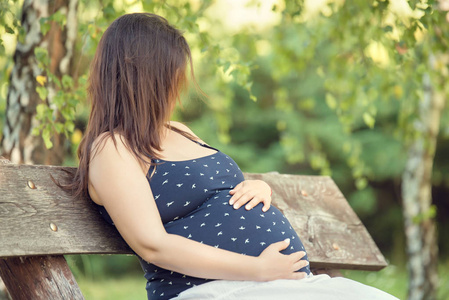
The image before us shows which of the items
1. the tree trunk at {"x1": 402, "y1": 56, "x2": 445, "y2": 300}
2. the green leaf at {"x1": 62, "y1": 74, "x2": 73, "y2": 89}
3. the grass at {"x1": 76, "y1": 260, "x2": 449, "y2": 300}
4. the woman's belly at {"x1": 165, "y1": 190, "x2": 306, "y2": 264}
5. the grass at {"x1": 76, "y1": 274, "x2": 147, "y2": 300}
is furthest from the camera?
the grass at {"x1": 76, "y1": 274, "x2": 147, "y2": 300}

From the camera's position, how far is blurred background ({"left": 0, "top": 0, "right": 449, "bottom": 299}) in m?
2.27

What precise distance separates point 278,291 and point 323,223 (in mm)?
756

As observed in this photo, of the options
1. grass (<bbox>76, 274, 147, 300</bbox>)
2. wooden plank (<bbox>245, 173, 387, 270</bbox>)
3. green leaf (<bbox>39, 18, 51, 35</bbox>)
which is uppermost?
green leaf (<bbox>39, 18, 51, 35</bbox>)

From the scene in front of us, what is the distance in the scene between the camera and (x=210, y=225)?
5.24 ft

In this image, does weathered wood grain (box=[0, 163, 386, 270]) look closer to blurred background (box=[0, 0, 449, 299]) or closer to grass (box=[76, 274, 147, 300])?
blurred background (box=[0, 0, 449, 299])

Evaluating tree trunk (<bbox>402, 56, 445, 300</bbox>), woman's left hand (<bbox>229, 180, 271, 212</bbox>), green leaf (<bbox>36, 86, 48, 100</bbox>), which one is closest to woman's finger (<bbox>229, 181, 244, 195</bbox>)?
woman's left hand (<bbox>229, 180, 271, 212</bbox>)

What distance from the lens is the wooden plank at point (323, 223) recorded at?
83.7 inches

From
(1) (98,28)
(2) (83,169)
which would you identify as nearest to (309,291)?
(2) (83,169)

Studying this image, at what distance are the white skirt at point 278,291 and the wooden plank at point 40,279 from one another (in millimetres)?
A: 303

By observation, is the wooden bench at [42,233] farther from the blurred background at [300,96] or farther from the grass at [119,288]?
the grass at [119,288]

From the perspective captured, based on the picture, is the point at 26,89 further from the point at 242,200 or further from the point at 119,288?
the point at 119,288

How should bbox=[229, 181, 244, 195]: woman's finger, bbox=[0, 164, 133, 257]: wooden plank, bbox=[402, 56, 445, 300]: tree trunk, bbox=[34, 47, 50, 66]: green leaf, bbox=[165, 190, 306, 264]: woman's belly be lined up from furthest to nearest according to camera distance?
bbox=[402, 56, 445, 300]: tree trunk → bbox=[34, 47, 50, 66]: green leaf → bbox=[229, 181, 244, 195]: woman's finger → bbox=[165, 190, 306, 264]: woman's belly → bbox=[0, 164, 133, 257]: wooden plank

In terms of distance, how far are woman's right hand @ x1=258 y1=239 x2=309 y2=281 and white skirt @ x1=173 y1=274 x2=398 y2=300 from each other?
0.02 meters

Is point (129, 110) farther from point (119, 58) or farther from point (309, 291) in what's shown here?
point (309, 291)
